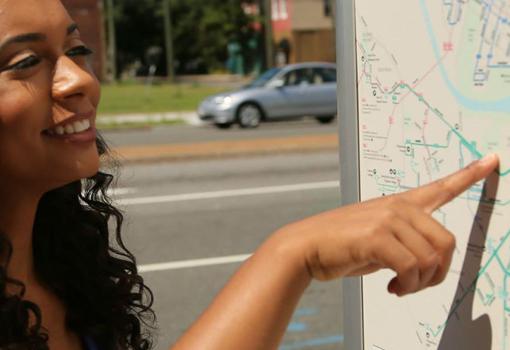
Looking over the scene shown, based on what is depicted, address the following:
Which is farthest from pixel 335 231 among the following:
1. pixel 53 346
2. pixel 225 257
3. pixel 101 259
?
pixel 225 257

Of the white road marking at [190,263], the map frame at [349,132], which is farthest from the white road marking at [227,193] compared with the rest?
the map frame at [349,132]

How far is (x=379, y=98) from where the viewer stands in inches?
64.2

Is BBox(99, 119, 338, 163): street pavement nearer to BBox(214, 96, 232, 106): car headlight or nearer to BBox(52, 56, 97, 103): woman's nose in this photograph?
BBox(214, 96, 232, 106): car headlight

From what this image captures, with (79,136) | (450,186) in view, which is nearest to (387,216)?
(450,186)

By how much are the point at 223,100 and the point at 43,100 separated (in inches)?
680

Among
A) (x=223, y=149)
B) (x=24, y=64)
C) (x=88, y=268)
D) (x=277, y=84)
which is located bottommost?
(x=223, y=149)

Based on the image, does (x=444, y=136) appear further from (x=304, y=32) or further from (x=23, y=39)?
(x=304, y=32)

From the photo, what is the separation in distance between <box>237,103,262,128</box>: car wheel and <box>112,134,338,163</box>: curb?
13.6ft

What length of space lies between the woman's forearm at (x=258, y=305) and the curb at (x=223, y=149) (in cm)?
1155

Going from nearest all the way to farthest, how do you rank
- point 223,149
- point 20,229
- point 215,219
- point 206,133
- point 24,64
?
1. point 24,64
2. point 20,229
3. point 215,219
4. point 223,149
5. point 206,133

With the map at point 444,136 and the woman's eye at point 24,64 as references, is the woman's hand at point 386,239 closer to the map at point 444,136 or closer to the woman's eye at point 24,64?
the map at point 444,136

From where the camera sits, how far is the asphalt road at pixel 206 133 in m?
16.6

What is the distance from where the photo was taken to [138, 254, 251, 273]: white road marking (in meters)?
6.82

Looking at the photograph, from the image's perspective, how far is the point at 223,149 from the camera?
44.0ft
